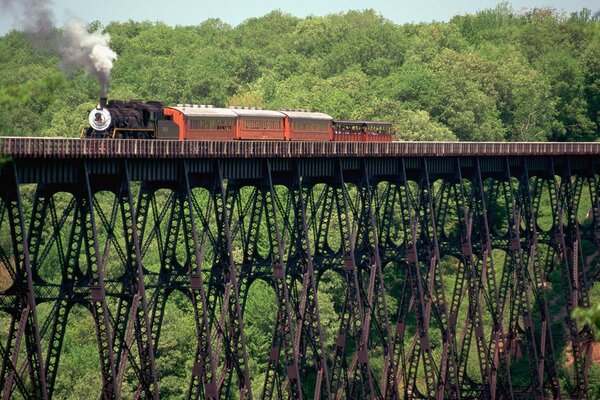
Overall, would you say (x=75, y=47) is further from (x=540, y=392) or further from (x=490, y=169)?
(x=540, y=392)

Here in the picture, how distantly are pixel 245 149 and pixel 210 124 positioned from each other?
3.05 metres

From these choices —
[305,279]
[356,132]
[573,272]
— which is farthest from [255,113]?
[573,272]

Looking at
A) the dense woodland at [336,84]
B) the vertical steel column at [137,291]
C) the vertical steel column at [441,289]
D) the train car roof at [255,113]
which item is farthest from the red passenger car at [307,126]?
the dense woodland at [336,84]

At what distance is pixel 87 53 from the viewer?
57969 mm

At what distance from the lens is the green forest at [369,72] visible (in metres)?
112

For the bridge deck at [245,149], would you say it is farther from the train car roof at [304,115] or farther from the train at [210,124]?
the train car roof at [304,115]

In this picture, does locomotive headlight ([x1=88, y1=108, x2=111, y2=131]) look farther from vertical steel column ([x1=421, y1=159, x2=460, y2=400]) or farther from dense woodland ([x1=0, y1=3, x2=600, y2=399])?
dense woodland ([x1=0, y1=3, x2=600, y2=399])

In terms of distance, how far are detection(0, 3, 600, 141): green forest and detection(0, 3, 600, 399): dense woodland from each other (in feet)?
0.52

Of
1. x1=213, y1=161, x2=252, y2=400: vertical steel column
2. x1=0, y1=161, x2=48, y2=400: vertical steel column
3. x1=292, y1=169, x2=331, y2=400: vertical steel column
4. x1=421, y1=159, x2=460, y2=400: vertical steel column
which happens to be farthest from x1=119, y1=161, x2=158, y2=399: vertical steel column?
x1=421, y1=159, x2=460, y2=400: vertical steel column

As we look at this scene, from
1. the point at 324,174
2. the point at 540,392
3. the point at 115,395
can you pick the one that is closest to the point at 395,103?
the point at 540,392

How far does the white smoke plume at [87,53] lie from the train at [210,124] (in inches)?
126

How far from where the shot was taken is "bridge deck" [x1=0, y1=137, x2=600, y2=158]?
44750 millimetres

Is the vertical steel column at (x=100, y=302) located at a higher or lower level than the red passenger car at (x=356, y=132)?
lower

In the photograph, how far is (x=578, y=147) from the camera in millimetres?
73375
